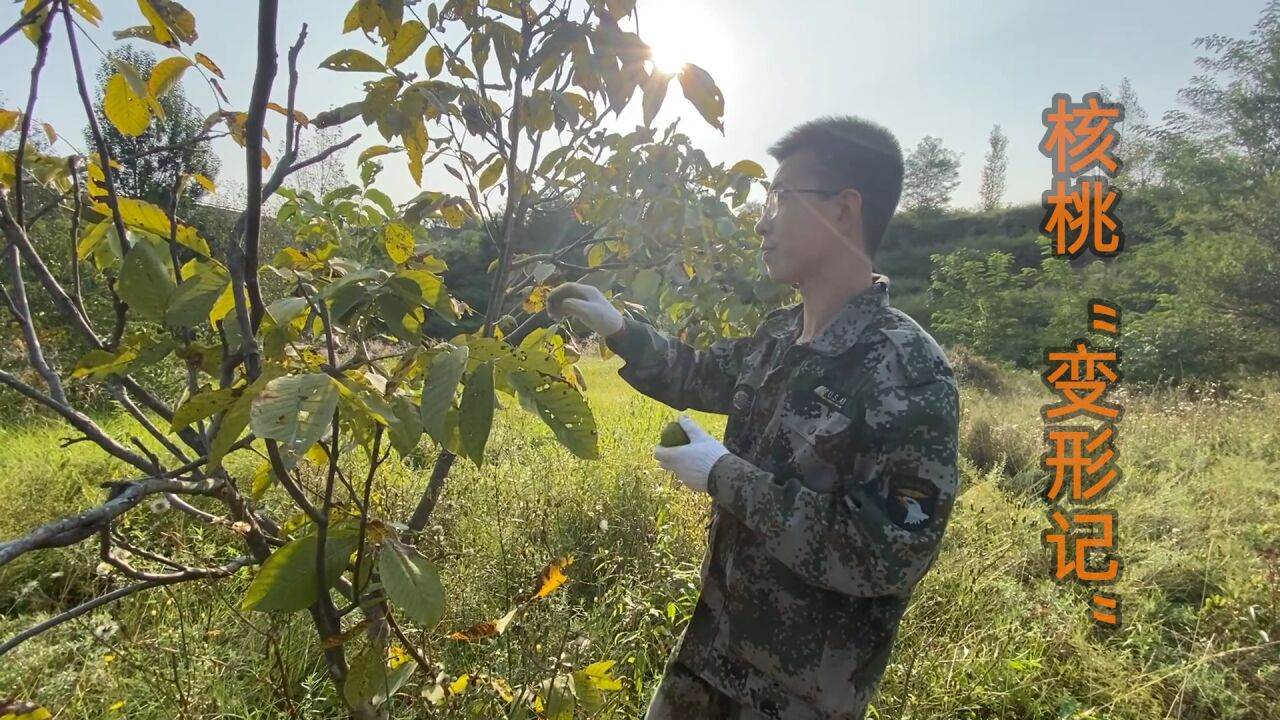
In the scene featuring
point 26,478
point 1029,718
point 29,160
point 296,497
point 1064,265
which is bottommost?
point 1029,718

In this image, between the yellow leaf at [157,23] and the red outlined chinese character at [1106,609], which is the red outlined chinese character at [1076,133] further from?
the yellow leaf at [157,23]

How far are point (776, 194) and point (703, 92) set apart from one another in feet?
1.87

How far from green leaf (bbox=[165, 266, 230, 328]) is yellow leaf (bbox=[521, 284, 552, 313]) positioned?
90 centimetres

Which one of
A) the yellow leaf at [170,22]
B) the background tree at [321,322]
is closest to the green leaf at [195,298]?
the background tree at [321,322]

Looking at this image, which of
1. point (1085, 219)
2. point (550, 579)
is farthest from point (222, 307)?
point (1085, 219)

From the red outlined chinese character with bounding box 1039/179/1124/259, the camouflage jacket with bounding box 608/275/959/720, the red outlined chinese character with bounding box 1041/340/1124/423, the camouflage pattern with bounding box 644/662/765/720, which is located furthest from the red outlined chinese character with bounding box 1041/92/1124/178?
the camouflage pattern with bounding box 644/662/765/720

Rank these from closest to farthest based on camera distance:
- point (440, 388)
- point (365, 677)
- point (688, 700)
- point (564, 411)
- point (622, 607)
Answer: point (440, 388)
point (564, 411)
point (365, 677)
point (688, 700)
point (622, 607)

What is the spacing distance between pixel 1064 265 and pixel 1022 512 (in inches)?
585

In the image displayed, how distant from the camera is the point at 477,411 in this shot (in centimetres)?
66

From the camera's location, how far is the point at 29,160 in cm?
92

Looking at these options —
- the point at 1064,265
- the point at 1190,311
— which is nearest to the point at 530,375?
the point at 1190,311

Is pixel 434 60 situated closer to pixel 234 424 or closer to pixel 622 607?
pixel 234 424

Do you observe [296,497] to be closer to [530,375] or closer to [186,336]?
[186,336]

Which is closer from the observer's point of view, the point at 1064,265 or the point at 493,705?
the point at 493,705
